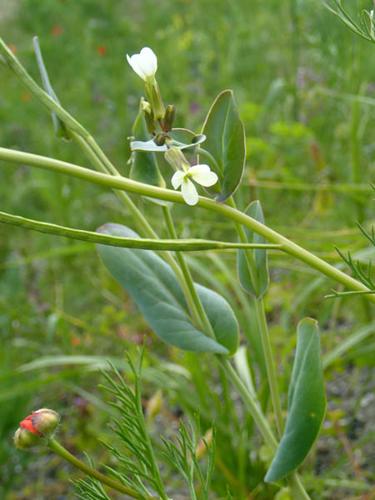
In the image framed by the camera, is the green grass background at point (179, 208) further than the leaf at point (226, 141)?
Yes

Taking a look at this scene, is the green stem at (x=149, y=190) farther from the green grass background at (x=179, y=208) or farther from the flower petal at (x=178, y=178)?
the green grass background at (x=179, y=208)

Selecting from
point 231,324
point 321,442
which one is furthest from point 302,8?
point 231,324

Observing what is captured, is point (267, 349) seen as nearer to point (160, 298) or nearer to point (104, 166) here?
point (160, 298)

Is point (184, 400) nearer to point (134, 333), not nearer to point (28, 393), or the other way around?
point (28, 393)

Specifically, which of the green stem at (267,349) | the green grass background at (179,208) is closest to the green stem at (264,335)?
the green stem at (267,349)

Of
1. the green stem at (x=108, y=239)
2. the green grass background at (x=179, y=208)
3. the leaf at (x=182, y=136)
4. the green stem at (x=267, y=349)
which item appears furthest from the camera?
the green grass background at (x=179, y=208)

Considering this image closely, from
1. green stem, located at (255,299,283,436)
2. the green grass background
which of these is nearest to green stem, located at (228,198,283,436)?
green stem, located at (255,299,283,436)
